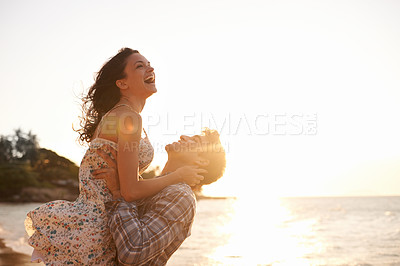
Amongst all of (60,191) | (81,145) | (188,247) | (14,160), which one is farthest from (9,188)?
(81,145)

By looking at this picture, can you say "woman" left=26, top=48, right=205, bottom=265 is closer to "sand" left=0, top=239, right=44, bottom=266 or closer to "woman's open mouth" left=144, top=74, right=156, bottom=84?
"woman's open mouth" left=144, top=74, right=156, bottom=84

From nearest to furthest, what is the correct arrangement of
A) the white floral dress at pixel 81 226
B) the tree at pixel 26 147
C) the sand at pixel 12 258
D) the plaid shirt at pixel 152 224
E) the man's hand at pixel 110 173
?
the plaid shirt at pixel 152 224 < the white floral dress at pixel 81 226 < the man's hand at pixel 110 173 < the sand at pixel 12 258 < the tree at pixel 26 147

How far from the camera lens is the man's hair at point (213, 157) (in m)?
3.92

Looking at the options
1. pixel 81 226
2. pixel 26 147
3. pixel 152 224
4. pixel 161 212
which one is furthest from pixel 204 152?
pixel 26 147

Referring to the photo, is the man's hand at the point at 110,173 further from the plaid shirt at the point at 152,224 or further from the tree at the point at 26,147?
the tree at the point at 26,147

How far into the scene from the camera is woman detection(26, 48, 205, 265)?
3.27m

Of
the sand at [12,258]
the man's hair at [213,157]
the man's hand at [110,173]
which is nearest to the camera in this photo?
the man's hand at [110,173]

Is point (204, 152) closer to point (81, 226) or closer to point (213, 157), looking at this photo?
point (213, 157)

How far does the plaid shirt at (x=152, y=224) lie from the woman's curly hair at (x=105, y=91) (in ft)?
3.28

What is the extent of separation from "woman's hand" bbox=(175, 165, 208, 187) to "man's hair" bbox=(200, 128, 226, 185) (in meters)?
0.24

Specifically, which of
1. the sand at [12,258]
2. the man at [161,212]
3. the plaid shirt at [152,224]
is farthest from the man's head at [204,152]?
the sand at [12,258]

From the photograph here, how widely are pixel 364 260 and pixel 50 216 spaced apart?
10165mm

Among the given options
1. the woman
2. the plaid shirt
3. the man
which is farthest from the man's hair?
the plaid shirt

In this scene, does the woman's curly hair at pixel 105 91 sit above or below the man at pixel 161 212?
above
